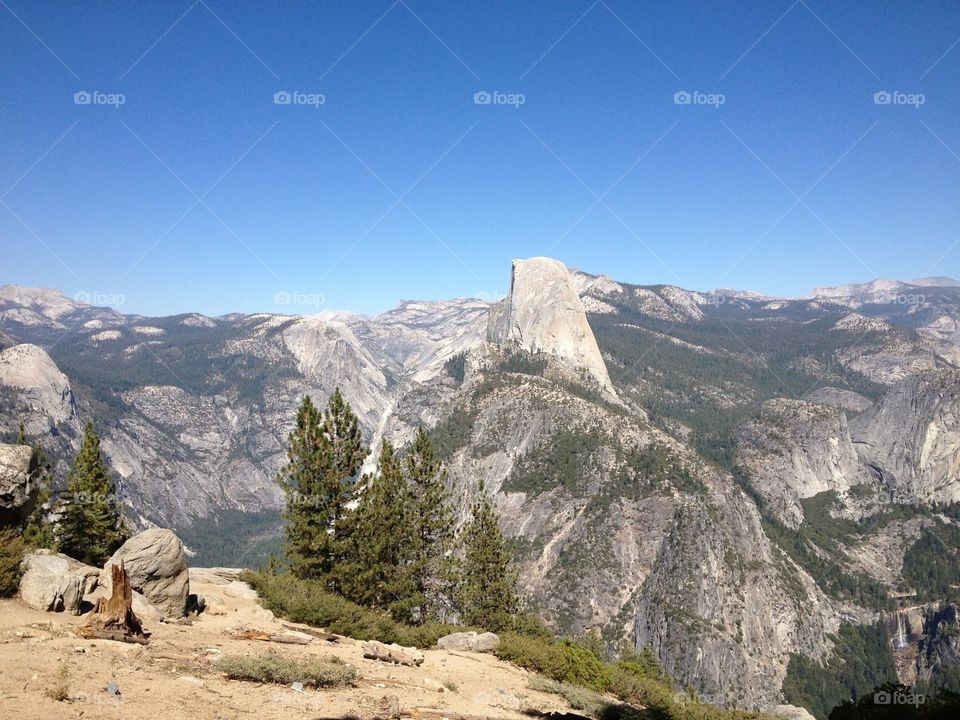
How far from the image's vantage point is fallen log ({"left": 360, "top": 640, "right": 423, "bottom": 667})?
16250 mm

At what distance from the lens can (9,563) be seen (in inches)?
545

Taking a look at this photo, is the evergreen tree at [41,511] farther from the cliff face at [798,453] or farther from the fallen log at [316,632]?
the cliff face at [798,453]

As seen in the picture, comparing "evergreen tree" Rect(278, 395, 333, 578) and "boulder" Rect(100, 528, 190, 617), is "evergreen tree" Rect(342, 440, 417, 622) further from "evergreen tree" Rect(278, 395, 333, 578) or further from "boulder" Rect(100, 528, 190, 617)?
"boulder" Rect(100, 528, 190, 617)

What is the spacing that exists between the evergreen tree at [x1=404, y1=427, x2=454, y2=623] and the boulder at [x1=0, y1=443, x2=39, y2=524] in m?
17.8

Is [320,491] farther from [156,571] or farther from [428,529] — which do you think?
[156,571]

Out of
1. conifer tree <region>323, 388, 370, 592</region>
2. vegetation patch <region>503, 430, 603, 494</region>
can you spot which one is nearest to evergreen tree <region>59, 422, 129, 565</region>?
conifer tree <region>323, 388, 370, 592</region>

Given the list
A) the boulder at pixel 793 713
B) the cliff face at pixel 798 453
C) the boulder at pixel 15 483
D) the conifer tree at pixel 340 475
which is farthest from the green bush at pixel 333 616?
the cliff face at pixel 798 453

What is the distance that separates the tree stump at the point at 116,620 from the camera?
12766mm

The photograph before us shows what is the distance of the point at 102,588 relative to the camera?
15852mm

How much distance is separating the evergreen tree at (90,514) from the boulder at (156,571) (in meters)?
8.35

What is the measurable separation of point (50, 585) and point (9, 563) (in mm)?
1108

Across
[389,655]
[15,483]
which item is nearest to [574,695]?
[389,655]

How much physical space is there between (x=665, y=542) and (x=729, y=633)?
20.9m

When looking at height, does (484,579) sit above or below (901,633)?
above
